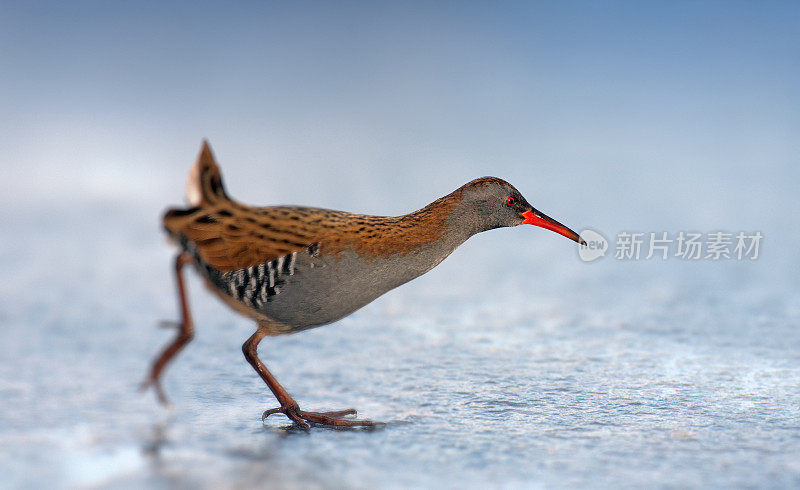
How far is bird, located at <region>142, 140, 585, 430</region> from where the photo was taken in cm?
422

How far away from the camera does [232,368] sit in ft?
17.2

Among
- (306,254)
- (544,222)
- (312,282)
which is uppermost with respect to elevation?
(544,222)

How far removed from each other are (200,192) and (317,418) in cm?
126

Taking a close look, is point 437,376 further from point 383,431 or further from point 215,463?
point 215,463

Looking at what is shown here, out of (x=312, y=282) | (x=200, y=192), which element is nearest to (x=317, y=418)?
(x=312, y=282)

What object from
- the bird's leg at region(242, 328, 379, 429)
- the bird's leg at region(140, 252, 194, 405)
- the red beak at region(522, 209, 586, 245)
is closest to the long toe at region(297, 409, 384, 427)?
the bird's leg at region(242, 328, 379, 429)

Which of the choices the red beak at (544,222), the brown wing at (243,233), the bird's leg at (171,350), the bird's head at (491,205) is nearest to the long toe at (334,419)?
the bird's leg at (171,350)

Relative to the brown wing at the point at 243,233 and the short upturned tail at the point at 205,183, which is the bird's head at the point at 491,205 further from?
the short upturned tail at the point at 205,183

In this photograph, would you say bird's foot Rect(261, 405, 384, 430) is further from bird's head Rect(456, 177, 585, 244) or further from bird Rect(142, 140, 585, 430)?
bird's head Rect(456, 177, 585, 244)

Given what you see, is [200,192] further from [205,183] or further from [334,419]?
[334,419]

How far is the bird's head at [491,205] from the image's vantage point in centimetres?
444

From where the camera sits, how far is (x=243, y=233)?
430 centimetres

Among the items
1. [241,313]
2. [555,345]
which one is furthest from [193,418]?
[555,345]

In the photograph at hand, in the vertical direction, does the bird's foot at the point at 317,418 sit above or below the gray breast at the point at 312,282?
below
